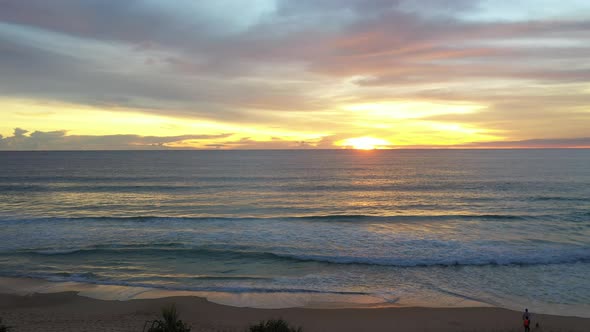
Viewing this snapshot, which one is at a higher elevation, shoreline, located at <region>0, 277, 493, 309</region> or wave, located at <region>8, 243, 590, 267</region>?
wave, located at <region>8, 243, 590, 267</region>

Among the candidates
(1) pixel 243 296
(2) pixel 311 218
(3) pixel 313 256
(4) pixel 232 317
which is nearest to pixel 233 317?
(4) pixel 232 317

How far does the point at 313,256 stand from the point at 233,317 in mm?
8501

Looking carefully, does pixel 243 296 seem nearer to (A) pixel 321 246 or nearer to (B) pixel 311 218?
(A) pixel 321 246

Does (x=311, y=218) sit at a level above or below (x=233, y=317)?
above

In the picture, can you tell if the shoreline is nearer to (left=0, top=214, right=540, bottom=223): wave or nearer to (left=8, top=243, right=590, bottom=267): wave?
(left=8, top=243, right=590, bottom=267): wave

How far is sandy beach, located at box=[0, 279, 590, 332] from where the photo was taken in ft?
45.6

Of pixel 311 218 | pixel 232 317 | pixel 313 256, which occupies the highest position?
pixel 311 218

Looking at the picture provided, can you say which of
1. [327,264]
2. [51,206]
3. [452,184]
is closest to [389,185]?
[452,184]

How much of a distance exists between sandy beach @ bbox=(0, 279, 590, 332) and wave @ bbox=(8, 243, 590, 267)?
6.12 m

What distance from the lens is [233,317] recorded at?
14.8 metres

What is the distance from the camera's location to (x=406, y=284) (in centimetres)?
1845

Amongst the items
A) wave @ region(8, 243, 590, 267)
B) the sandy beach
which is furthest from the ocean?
the sandy beach

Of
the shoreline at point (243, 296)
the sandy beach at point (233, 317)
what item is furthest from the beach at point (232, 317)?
the shoreline at point (243, 296)

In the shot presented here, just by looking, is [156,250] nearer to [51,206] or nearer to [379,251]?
[379,251]
